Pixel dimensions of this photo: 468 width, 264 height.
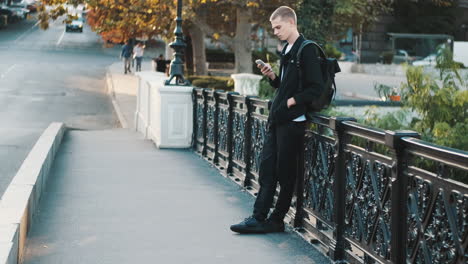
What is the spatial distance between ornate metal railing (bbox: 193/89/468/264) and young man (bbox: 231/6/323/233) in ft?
0.69

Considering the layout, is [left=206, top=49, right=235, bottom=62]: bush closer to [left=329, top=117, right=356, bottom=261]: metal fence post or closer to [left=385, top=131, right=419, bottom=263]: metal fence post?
[left=329, top=117, right=356, bottom=261]: metal fence post

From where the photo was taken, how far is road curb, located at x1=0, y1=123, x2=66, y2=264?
590 centimetres

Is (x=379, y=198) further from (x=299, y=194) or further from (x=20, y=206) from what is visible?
(x=20, y=206)

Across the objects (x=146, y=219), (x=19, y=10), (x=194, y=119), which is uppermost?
(x=19, y=10)

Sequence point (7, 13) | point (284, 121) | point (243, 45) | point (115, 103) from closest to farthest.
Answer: point (284, 121) < point (115, 103) < point (243, 45) < point (7, 13)

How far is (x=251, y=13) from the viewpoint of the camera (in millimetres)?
30656

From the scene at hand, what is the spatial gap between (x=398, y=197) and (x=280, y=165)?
2.04 meters

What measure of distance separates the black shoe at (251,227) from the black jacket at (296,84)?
912 millimetres

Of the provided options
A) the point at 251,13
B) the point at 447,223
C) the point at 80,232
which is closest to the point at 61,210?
the point at 80,232

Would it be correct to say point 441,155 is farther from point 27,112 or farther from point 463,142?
point 27,112

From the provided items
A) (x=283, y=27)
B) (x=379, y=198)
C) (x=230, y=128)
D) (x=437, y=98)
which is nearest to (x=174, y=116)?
(x=230, y=128)

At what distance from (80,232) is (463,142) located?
22.0 feet

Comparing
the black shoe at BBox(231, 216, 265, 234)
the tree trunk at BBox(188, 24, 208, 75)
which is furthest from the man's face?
the tree trunk at BBox(188, 24, 208, 75)

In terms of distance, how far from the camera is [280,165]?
7.20 m
